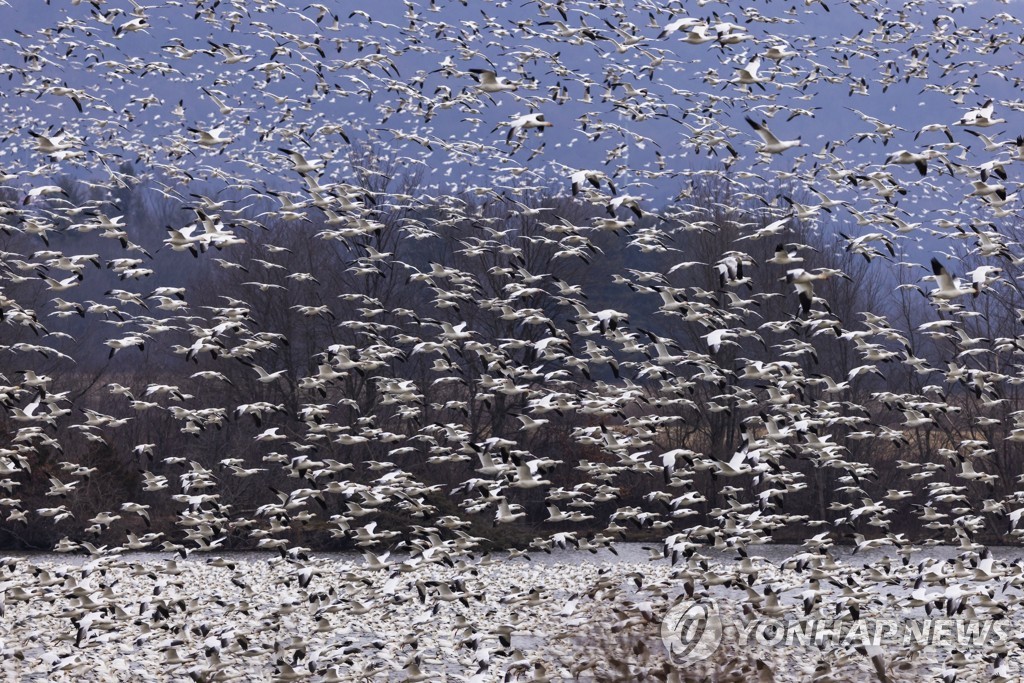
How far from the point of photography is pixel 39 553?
35969 millimetres

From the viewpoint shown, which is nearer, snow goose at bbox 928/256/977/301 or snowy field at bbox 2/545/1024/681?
snowy field at bbox 2/545/1024/681

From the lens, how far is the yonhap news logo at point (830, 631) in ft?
67.2

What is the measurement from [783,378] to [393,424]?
19.0 metres

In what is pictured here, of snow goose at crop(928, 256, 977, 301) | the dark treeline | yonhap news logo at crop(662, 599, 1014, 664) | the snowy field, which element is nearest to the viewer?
the snowy field

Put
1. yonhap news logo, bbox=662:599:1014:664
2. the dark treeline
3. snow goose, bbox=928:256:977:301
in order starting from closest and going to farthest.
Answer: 1. snow goose, bbox=928:256:977:301
2. yonhap news logo, bbox=662:599:1014:664
3. the dark treeline

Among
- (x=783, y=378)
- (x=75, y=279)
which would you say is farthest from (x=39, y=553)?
(x=783, y=378)

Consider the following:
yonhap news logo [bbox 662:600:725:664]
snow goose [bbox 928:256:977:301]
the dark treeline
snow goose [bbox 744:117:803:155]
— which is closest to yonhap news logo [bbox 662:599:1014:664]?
yonhap news logo [bbox 662:600:725:664]

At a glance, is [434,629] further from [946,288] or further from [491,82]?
[946,288]

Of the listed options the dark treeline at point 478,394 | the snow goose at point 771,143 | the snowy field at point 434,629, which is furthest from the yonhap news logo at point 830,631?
the snow goose at point 771,143

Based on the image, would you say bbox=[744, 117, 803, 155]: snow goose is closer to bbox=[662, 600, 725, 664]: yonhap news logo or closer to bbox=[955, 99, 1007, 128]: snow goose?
bbox=[955, 99, 1007, 128]: snow goose

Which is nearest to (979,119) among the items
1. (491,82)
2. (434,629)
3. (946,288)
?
(946,288)

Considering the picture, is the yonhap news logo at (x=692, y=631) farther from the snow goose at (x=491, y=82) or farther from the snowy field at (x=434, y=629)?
the snow goose at (x=491, y=82)

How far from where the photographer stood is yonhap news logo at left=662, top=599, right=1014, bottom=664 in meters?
20.5

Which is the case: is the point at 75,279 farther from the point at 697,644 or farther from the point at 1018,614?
Answer: the point at 1018,614
